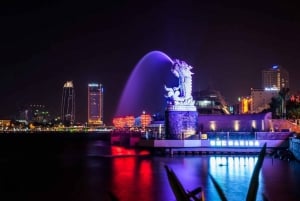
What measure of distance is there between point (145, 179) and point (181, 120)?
84.5 ft

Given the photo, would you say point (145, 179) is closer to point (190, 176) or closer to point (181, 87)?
point (190, 176)

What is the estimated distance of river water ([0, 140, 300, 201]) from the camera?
119 ft

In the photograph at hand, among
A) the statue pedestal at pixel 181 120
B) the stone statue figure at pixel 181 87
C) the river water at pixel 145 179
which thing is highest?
the stone statue figure at pixel 181 87

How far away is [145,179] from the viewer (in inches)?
1789

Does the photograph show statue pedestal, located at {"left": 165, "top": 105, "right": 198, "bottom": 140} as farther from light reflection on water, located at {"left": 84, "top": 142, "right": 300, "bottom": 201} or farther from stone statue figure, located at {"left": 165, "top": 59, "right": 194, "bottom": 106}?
light reflection on water, located at {"left": 84, "top": 142, "right": 300, "bottom": 201}

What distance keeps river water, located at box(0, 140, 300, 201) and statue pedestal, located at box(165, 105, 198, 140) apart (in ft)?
17.2

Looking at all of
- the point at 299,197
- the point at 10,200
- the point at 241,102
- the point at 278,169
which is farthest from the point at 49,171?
the point at 241,102

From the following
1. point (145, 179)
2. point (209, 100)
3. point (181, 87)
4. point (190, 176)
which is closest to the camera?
point (145, 179)

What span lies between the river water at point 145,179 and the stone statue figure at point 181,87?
867 cm

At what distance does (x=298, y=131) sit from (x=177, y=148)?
61.4ft

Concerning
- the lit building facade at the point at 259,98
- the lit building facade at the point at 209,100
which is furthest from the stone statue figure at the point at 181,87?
the lit building facade at the point at 259,98

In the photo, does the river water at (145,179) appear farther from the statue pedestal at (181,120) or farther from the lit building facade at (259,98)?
the lit building facade at (259,98)

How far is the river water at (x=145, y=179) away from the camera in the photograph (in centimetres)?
3622

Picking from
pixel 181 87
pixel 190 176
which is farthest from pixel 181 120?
pixel 190 176
